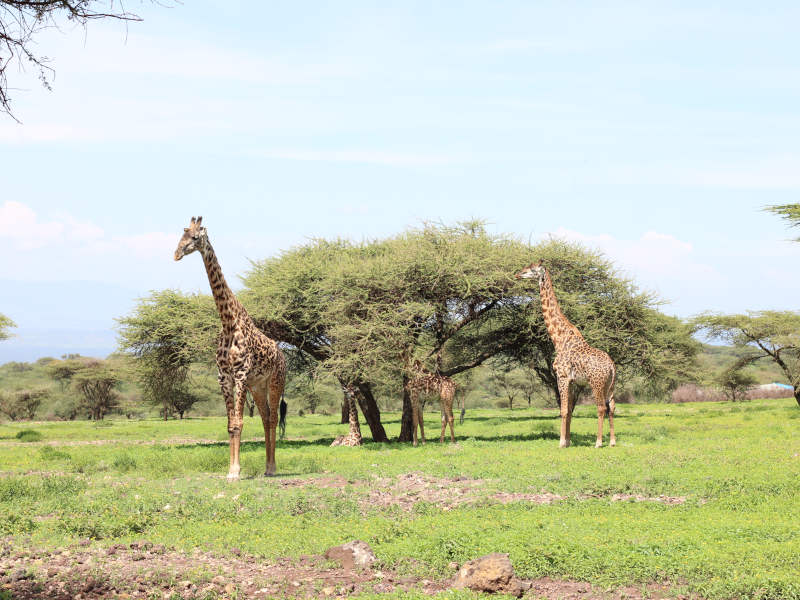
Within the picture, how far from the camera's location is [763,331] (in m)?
44.2

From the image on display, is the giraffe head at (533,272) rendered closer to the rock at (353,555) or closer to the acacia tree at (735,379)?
the rock at (353,555)

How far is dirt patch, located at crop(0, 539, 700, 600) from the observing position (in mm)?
8000

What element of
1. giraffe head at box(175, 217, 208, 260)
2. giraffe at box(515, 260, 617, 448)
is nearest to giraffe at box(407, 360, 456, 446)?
giraffe at box(515, 260, 617, 448)

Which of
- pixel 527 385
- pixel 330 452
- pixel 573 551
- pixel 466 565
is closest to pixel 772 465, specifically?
pixel 573 551

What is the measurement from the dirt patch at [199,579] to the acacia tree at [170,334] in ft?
53.1

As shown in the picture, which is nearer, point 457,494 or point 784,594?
point 784,594

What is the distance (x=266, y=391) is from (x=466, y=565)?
938cm

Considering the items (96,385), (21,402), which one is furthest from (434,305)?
(21,402)

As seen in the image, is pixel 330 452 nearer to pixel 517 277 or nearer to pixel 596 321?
pixel 517 277

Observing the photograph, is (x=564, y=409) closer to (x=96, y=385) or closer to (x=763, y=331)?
(x=763, y=331)

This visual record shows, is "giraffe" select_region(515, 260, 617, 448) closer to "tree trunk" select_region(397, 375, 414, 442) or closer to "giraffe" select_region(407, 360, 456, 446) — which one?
"giraffe" select_region(407, 360, 456, 446)

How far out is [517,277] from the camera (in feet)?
75.6

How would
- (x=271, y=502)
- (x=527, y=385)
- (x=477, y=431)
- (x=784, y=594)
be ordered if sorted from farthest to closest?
(x=527, y=385), (x=477, y=431), (x=271, y=502), (x=784, y=594)

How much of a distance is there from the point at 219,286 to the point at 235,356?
160 cm
